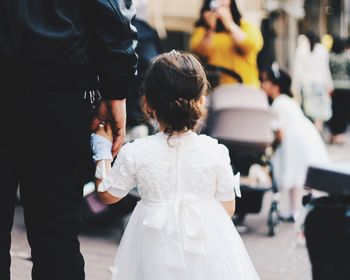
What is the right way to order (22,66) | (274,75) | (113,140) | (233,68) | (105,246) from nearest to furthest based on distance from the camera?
1. (22,66)
2. (113,140)
3. (105,246)
4. (233,68)
5. (274,75)

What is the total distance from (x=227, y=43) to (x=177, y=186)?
154 inches

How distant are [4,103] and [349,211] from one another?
4.74 feet

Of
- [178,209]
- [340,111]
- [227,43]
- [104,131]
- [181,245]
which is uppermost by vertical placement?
[104,131]

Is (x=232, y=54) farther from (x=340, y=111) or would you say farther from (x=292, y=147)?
(x=340, y=111)

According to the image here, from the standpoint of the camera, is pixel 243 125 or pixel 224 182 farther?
pixel 243 125

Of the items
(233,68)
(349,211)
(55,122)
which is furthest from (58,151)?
(233,68)

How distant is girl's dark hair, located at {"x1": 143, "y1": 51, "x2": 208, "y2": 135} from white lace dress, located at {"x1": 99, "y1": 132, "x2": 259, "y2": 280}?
0.24 ft

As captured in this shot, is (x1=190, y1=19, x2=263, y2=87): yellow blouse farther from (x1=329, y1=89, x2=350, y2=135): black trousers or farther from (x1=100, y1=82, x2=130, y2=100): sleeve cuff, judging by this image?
(x1=329, y1=89, x2=350, y2=135): black trousers

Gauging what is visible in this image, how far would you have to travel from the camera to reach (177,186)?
324 centimetres

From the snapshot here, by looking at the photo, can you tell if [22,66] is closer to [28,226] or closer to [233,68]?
[28,226]

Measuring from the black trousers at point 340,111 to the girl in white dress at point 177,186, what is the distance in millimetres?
12648

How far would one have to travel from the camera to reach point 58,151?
2.99 metres

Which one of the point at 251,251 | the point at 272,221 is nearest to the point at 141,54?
the point at 251,251

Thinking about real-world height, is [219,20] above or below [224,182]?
above
